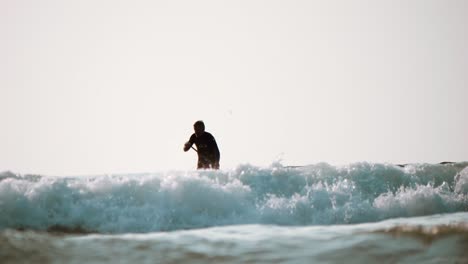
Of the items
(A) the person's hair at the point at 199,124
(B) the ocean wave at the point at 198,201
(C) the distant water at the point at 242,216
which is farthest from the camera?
(A) the person's hair at the point at 199,124

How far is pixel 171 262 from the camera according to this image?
386 centimetres

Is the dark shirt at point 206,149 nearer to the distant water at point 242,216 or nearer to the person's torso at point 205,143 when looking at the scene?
the person's torso at point 205,143

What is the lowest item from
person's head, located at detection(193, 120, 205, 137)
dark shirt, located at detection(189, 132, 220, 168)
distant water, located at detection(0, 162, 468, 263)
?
distant water, located at detection(0, 162, 468, 263)

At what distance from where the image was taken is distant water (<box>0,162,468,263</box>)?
3881 millimetres

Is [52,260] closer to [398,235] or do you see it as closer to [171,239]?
[171,239]

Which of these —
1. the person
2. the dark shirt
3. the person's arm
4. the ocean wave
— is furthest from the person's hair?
the ocean wave

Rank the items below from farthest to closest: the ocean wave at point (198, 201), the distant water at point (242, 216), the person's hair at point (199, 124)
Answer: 1. the person's hair at point (199, 124)
2. the ocean wave at point (198, 201)
3. the distant water at point (242, 216)

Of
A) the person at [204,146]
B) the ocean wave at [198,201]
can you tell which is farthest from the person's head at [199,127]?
the ocean wave at [198,201]

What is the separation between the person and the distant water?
1.12 m

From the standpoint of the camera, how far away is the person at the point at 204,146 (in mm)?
10508

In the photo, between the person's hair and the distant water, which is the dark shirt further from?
the distant water

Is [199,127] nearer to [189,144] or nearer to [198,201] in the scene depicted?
[189,144]

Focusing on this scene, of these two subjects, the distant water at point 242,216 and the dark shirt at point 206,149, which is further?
the dark shirt at point 206,149

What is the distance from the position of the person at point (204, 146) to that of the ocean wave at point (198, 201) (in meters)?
1.10
